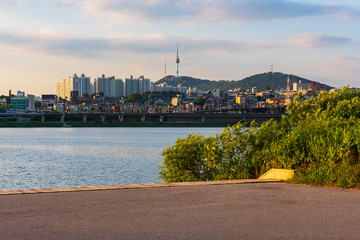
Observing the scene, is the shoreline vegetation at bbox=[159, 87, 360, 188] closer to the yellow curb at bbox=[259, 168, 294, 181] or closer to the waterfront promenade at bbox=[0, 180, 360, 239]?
the yellow curb at bbox=[259, 168, 294, 181]

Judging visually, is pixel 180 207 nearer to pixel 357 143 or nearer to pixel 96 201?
pixel 96 201

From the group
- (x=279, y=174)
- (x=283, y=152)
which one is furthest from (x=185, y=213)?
(x=283, y=152)

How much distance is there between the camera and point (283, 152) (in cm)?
1530

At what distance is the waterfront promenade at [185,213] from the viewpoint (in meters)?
7.58

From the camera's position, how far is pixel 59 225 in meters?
8.12

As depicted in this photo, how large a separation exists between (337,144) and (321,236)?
7.33m

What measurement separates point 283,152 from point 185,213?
22.4 ft

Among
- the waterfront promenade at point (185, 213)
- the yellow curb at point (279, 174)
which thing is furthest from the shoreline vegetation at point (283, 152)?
the waterfront promenade at point (185, 213)

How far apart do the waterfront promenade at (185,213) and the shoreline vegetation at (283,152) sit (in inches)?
56.2

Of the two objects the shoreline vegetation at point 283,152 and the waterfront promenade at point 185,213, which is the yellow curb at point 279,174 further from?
the waterfront promenade at point 185,213

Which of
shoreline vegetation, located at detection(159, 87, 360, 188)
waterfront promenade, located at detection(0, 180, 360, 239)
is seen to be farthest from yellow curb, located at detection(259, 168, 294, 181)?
waterfront promenade, located at detection(0, 180, 360, 239)

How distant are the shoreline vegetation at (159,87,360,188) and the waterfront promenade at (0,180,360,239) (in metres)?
1.43

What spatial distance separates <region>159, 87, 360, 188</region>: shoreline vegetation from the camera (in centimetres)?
1361

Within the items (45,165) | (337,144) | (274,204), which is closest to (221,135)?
(337,144)
